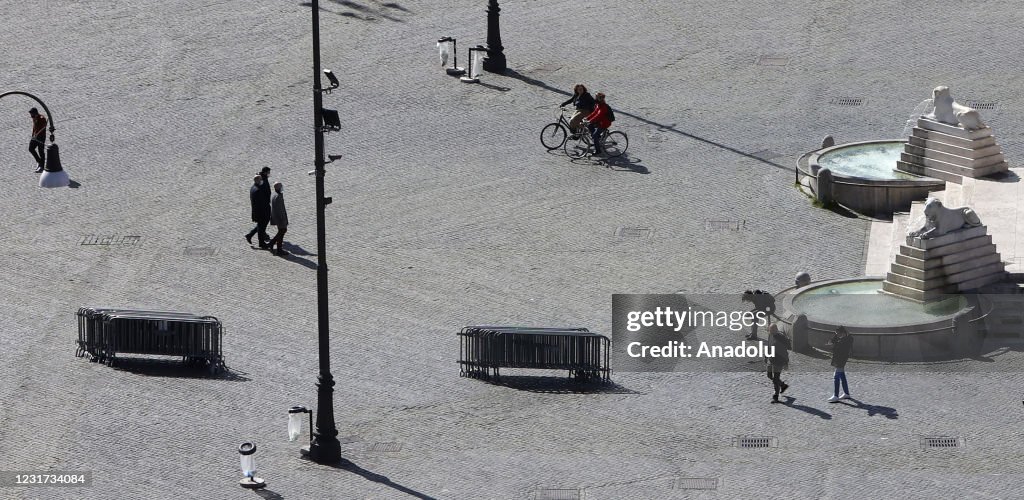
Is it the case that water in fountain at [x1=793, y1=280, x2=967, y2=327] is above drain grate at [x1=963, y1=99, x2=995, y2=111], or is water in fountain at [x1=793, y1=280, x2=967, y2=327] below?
below

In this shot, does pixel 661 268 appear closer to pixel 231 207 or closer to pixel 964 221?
pixel 964 221

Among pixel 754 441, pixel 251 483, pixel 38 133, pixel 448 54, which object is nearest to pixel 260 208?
pixel 38 133

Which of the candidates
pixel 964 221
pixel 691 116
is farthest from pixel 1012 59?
pixel 964 221

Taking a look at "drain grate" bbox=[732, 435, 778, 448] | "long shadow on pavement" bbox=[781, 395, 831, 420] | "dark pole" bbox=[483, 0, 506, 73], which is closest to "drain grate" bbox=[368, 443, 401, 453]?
"drain grate" bbox=[732, 435, 778, 448]

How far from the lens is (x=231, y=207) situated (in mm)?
40219

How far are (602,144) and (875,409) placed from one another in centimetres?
1163

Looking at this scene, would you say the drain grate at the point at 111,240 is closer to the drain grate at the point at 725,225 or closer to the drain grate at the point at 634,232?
the drain grate at the point at 634,232

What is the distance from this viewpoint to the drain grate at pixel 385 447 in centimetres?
3123

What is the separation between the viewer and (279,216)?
124ft

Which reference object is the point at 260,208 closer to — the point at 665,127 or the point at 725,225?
the point at 725,225

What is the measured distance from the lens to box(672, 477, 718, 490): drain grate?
29.9m

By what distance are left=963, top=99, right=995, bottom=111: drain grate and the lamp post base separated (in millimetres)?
19038

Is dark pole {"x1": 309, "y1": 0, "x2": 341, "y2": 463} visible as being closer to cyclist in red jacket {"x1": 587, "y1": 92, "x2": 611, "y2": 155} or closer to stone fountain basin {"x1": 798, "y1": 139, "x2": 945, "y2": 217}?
cyclist in red jacket {"x1": 587, "y1": 92, "x2": 611, "y2": 155}

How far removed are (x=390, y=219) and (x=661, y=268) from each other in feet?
16.8
